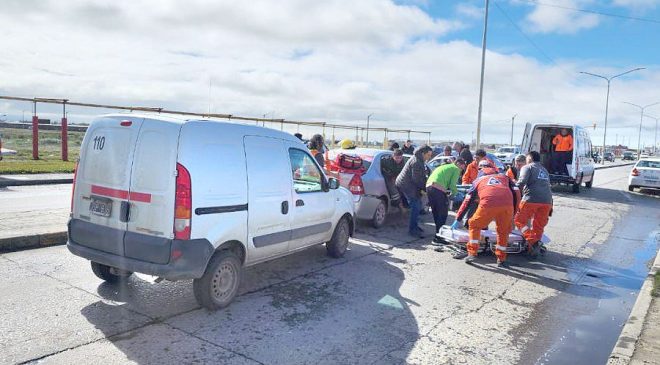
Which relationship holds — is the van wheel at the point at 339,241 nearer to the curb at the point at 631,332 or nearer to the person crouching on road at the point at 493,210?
the person crouching on road at the point at 493,210

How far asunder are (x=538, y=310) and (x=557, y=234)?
213 inches

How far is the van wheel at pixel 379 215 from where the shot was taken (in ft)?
32.7

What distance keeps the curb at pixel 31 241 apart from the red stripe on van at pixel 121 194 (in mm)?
2767

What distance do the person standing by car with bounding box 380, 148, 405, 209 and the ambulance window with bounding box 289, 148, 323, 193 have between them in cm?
359

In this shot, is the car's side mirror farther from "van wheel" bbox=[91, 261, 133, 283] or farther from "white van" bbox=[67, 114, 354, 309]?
"van wheel" bbox=[91, 261, 133, 283]

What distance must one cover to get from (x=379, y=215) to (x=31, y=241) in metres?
5.90

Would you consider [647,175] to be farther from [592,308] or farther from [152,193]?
[152,193]

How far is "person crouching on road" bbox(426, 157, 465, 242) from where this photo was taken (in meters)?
8.91

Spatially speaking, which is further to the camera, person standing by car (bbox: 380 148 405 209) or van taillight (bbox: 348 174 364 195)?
person standing by car (bbox: 380 148 405 209)

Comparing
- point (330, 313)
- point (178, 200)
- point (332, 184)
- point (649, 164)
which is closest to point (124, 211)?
point (178, 200)

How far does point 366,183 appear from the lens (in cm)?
977

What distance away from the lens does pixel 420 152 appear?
367 inches

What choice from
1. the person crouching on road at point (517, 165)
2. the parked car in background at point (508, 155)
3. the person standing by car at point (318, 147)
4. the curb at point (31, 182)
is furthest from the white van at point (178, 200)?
the parked car in background at point (508, 155)

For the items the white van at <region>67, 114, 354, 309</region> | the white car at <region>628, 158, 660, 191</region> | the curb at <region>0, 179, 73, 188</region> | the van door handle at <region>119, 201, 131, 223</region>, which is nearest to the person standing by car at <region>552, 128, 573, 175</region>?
the white car at <region>628, 158, 660, 191</region>
